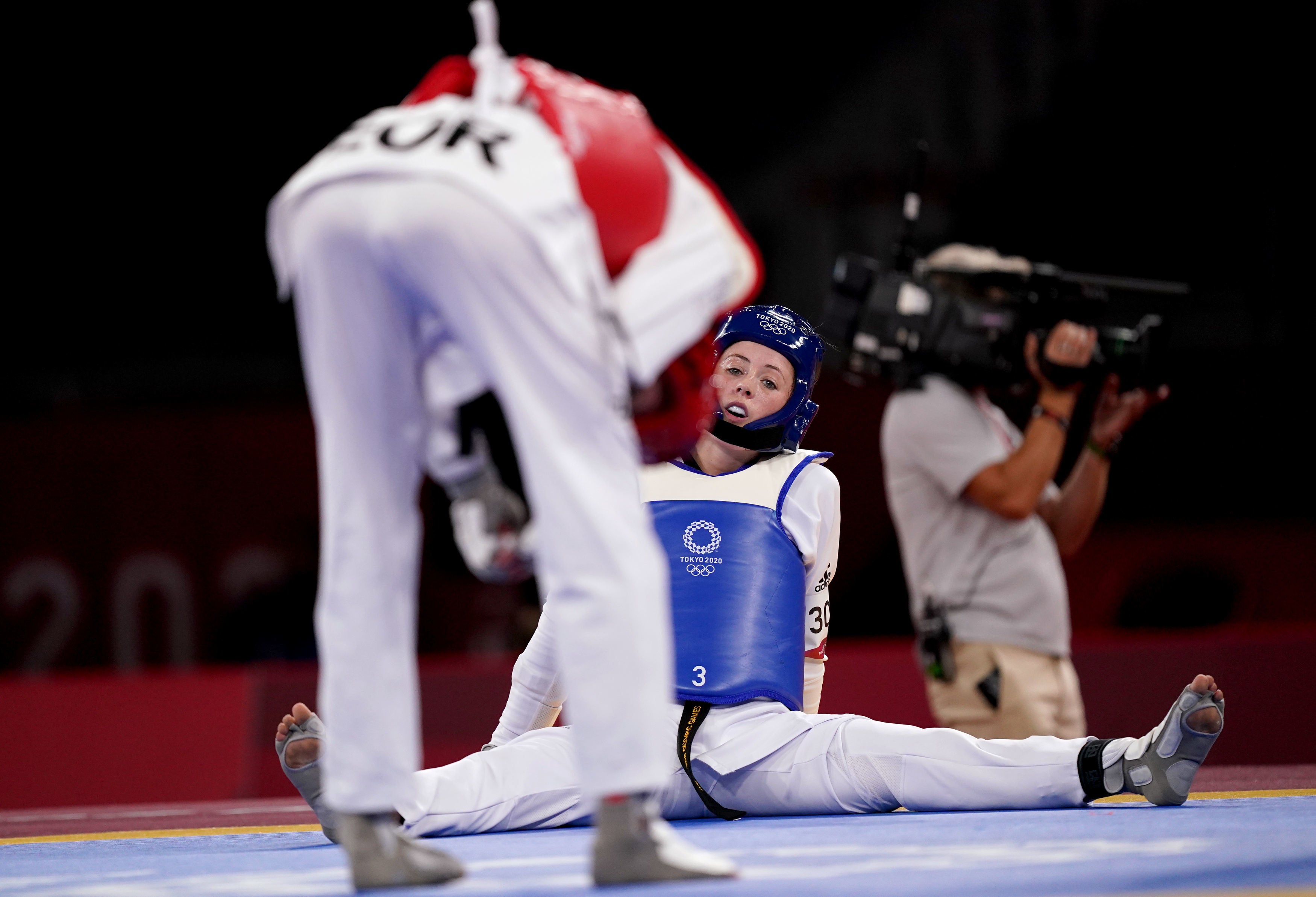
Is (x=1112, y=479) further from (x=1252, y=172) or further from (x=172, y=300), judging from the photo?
(x=172, y=300)

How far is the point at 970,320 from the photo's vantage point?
175 inches

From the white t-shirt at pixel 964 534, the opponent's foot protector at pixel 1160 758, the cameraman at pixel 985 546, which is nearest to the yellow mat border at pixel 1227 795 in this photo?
the opponent's foot protector at pixel 1160 758

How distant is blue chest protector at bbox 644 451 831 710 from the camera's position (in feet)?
9.59

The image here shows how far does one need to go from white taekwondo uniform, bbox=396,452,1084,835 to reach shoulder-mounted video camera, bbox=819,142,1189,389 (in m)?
1.61

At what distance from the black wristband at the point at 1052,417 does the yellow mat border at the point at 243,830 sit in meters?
1.13

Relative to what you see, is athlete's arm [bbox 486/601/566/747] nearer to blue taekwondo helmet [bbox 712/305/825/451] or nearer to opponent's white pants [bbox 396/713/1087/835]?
opponent's white pants [bbox 396/713/1087/835]

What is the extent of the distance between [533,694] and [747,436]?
2.35 ft

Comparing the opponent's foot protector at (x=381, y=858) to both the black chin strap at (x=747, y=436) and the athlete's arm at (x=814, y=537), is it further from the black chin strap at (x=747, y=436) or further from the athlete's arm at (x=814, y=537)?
the black chin strap at (x=747, y=436)

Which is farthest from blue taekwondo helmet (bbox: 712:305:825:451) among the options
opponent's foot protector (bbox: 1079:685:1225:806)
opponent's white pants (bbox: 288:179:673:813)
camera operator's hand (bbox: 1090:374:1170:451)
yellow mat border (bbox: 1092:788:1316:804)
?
camera operator's hand (bbox: 1090:374:1170:451)

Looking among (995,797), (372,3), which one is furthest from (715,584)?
(372,3)

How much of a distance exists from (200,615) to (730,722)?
18.3ft

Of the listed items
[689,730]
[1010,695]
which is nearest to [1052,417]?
[1010,695]

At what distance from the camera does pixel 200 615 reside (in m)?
7.86

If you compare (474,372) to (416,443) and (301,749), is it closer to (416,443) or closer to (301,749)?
(416,443)
